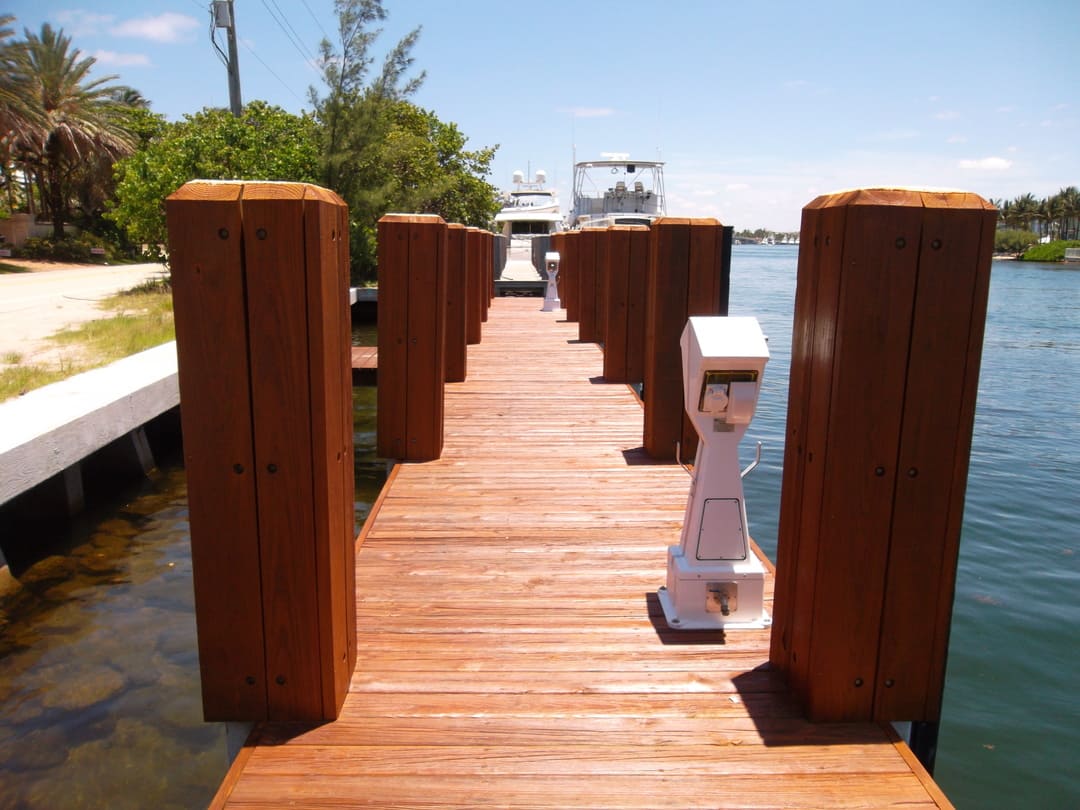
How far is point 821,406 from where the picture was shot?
2.72 meters

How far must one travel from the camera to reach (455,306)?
336 inches

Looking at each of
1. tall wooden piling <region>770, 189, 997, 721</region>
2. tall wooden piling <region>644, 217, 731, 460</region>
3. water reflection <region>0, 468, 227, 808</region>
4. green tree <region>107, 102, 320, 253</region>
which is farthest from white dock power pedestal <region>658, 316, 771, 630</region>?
green tree <region>107, 102, 320, 253</region>

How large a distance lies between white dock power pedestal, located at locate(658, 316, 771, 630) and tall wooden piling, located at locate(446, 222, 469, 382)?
502cm

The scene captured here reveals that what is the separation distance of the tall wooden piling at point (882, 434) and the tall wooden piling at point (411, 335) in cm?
342

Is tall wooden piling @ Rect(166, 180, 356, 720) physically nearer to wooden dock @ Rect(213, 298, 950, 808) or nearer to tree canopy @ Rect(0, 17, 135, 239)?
wooden dock @ Rect(213, 298, 950, 808)

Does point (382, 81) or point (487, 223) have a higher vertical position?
point (382, 81)

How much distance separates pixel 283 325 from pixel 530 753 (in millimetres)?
1453

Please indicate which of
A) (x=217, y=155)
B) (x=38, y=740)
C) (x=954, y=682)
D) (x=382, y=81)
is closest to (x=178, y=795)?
(x=38, y=740)

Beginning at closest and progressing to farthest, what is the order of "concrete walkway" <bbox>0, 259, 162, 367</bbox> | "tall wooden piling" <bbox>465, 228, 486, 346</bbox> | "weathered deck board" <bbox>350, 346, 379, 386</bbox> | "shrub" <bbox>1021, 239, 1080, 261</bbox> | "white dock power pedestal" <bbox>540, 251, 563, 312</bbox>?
"tall wooden piling" <bbox>465, 228, 486, 346</bbox>, "concrete walkway" <bbox>0, 259, 162, 367</bbox>, "weathered deck board" <bbox>350, 346, 379, 386</bbox>, "white dock power pedestal" <bbox>540, 251, 563, 312</bbox>, "shrub" <bbox>1021, 239, 1080, 261</bbox>

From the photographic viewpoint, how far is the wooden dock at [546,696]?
2.49 metres

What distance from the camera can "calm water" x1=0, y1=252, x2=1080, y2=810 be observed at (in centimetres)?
469

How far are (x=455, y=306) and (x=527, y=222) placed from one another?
33.1m

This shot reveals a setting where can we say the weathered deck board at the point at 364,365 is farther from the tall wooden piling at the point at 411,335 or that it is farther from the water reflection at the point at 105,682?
the tall wooden piling at the point at 411,335

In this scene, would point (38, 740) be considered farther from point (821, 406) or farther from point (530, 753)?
point (821, 406)
